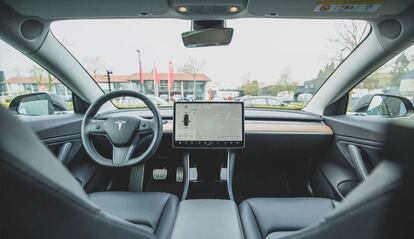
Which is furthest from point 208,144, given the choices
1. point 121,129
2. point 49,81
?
point 49,81

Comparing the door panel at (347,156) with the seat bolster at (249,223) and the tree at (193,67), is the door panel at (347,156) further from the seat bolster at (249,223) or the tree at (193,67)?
the tree at (193,67)

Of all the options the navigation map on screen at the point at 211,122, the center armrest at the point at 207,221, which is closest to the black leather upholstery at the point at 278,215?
the center armrest at the point at 207,221

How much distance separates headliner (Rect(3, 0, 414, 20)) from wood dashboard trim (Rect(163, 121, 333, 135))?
962 millimetres

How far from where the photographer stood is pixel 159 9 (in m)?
1.77

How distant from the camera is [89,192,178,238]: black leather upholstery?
1.33 metres

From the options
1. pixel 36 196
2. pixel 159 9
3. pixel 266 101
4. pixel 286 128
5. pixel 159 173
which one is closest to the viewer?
pixel 36 196

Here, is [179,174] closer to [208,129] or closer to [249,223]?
[208,129]

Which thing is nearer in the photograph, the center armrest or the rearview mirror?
the center armrest

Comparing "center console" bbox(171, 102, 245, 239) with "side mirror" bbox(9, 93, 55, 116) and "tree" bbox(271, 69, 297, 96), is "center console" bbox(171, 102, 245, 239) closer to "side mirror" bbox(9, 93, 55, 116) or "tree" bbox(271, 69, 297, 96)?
"tree" bbox(271, 69, 297, 96)

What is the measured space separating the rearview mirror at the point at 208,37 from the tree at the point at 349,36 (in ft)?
3.34

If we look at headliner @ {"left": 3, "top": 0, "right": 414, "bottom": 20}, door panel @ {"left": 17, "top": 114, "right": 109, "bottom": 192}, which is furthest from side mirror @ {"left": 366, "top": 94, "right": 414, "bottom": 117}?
door panel @ {"left": 17, "top": 114, "right": 109, "bottom": 192}

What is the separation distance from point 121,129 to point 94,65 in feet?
3.30

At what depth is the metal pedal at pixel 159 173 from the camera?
96.0 inches

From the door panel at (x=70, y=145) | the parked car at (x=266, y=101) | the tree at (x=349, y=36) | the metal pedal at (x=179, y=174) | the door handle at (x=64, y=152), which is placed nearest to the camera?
the door panel at (x=70, y=145)
